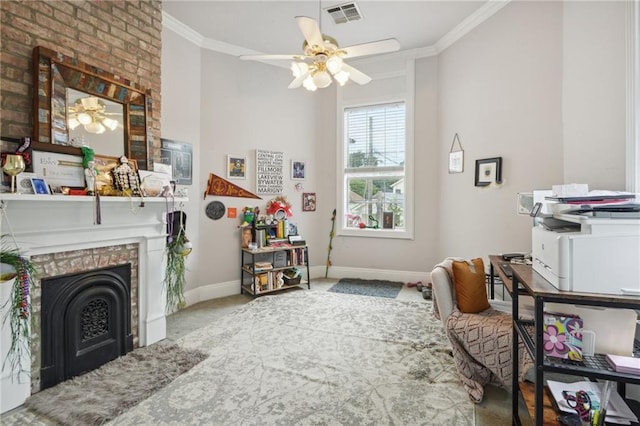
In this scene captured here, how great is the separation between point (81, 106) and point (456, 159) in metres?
3.84

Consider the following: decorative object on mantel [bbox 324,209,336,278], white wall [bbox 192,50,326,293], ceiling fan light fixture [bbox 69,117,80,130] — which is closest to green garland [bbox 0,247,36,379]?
ceiling fan light fixture [bbox 69,117,80,130]

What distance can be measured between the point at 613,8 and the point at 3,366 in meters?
4.51

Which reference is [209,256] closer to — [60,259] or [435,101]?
[60,259]

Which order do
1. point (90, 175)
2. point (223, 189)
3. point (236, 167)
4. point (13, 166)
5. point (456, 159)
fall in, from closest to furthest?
point (13, 166) → point (90, 175) → point (456, 159) → point (223, 189) → point (236, 167)

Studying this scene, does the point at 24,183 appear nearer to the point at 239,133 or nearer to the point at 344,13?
the point at 239,133

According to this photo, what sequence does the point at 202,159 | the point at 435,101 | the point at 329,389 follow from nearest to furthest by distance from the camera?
the point at 329,389
the point at 202,159
the point at 435,101

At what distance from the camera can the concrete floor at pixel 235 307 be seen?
5.77 feet

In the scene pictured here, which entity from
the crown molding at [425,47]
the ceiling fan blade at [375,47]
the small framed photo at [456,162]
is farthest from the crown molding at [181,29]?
the small framed photo at [456,162]

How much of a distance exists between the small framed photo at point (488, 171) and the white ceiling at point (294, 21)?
1.62 m

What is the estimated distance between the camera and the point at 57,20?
2072 mm

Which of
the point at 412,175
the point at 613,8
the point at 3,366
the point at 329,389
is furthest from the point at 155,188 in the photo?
the point at 613,8

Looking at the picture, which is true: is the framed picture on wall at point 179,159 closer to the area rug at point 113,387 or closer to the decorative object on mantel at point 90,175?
the decorative object on mantel at point 90,175

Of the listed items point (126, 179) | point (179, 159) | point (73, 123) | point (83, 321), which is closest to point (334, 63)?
point (126, 179)

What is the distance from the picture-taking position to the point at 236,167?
13.1 ft
